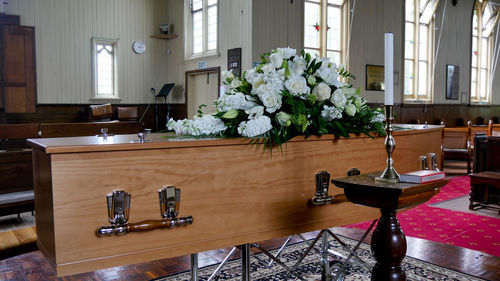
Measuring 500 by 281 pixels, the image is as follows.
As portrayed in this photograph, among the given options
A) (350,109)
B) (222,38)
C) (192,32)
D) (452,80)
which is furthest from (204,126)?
(452,80)

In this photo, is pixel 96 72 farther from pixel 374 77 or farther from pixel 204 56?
pixel 374 77

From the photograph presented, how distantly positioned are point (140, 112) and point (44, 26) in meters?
2.85

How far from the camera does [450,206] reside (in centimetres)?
539

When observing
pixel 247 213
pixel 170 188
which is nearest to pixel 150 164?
pixel 170 188

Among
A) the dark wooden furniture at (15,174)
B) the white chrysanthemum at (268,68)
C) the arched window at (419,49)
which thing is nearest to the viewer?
the white chrysanthemum at (268,68)

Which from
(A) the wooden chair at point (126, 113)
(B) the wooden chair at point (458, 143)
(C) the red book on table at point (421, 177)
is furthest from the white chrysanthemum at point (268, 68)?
(A) the wooden chair at point (126, 113)

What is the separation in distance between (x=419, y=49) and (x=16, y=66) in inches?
390

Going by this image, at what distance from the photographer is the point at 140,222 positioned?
56.2 inches

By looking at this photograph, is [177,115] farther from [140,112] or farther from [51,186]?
[51,186]

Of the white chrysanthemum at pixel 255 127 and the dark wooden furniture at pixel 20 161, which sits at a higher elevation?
the white chrysanthemum at pixel 255 127

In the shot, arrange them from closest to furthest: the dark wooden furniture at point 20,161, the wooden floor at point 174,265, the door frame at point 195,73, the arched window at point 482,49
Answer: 1. the wooden floor at point 174,265
2. the dark wooden furniture at point 20,161
3. the door frame at point 195,73
4. the arched window at point 482,49

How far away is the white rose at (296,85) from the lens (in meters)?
1.75

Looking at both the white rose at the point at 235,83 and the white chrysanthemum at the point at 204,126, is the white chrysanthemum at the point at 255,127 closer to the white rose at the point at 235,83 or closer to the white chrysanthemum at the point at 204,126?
the white chrysanthemum at the point at 204,126

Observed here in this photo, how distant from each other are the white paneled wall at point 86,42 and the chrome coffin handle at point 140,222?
363 inches
